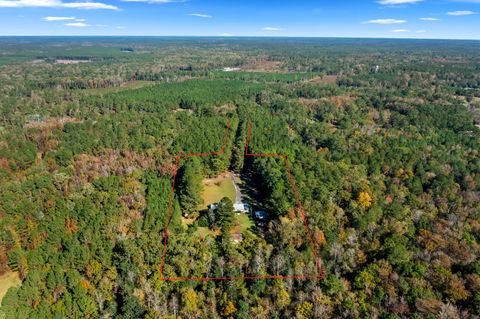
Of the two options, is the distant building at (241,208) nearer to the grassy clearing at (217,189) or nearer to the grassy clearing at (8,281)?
the grassy clearing at (217,189)

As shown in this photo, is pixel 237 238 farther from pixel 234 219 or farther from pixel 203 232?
pixel 203 232

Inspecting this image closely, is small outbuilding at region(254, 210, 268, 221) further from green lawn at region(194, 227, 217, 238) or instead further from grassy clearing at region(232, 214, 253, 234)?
green lawn at region(194, 227, 217, 238)

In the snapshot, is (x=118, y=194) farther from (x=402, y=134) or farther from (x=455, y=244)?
(x=402, y=134)

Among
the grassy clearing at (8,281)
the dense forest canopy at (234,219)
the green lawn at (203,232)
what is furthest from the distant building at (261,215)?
the grassy clearing at (8,281)

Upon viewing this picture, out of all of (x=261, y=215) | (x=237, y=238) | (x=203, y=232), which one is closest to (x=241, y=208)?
(x=261, y=215)

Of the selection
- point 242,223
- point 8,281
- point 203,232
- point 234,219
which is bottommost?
point 8,281
